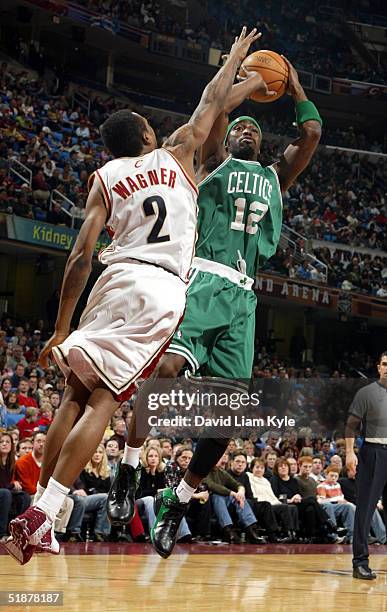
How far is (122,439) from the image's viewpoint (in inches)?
455

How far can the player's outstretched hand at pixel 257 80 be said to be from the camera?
5309 mm

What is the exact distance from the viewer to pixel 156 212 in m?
4.27

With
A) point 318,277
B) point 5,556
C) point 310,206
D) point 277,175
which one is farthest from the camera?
point 310,206

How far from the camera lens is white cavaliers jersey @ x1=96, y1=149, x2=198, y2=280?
168 inches

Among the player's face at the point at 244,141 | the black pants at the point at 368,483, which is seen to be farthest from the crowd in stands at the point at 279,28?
the player's face at the point at 244,141

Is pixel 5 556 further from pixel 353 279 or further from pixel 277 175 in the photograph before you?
pixel 353 279

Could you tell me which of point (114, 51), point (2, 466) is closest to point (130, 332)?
point (2, 466)

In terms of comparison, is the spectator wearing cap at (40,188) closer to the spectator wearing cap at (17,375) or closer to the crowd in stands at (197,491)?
the crowd in stands at (197,491)

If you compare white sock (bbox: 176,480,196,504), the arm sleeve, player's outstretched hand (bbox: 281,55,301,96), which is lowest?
white sock (bbox: 176,480,196,504)

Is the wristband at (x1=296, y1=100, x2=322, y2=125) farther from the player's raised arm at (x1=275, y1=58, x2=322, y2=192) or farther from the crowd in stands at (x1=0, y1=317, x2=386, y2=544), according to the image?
the crowd in stands at (x1=0, y1=317, x2=386, y2=544)

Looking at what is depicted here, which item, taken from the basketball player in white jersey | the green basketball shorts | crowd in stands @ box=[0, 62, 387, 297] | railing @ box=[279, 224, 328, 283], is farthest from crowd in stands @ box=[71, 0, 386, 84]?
the basketball player in white jersey

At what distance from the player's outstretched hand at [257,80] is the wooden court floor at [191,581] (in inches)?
116

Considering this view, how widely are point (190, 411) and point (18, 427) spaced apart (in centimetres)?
467

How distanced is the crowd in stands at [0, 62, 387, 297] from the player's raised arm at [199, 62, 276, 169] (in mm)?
13254
